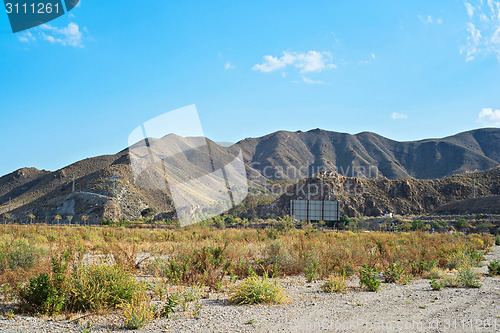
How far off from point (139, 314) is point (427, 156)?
180 meters

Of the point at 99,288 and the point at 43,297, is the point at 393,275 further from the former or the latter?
the point at 43,297

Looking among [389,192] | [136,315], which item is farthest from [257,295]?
[389,192]

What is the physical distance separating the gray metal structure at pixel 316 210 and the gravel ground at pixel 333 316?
54.0 m

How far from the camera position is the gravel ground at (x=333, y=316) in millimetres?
6301

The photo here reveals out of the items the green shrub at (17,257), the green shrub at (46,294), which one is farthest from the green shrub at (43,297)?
the green shrub at (17,257)

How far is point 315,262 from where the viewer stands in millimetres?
11945

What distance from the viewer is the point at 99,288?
7113 mm

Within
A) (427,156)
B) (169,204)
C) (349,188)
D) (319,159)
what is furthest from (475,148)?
(169,204)

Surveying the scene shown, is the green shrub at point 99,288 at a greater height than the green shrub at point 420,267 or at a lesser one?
greater

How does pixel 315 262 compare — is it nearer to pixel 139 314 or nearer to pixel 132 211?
pixel 139 314

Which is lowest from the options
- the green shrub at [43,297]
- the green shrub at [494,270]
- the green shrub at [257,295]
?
the green shrub at [494,270]

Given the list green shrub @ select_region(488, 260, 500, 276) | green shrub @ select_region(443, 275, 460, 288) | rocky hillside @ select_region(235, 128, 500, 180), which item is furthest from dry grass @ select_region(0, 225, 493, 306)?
rocky hillside @ select_region(235, 128, 500, 180)

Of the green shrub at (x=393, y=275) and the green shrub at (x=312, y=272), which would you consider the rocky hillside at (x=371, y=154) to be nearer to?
the green shrub at (x=393, y=275)

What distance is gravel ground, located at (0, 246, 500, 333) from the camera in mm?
6301
